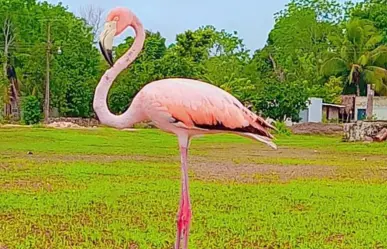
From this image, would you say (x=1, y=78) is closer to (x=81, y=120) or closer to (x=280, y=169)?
(x=81, y=120)

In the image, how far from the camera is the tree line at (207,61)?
3747 cm

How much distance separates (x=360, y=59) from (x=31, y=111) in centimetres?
1795

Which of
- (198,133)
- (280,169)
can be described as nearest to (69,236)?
(198,133)

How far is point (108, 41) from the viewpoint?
529cm

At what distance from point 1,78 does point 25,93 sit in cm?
513

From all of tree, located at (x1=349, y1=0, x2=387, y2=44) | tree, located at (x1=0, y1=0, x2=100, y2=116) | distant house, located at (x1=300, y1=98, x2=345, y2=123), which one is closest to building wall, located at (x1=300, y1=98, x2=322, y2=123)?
distant house, located at (x1=300, y1=98, x2=345, y2=123)

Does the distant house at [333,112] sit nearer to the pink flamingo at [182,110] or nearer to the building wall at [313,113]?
the building wall at [313,113]

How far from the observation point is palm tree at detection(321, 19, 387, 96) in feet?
131

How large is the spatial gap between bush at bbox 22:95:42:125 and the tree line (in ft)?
0.17

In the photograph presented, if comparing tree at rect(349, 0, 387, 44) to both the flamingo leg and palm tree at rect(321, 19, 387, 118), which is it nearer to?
palm tree at rect(321, 19, 387, 118)

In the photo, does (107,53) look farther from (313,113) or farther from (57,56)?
(57,56)

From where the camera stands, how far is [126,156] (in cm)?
1617

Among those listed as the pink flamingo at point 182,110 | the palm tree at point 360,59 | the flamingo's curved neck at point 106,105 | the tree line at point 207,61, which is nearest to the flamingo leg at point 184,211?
the pink flamingo at point 182,110

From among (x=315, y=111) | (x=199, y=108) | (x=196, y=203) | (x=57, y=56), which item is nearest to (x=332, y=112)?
(x=315, y=111)
